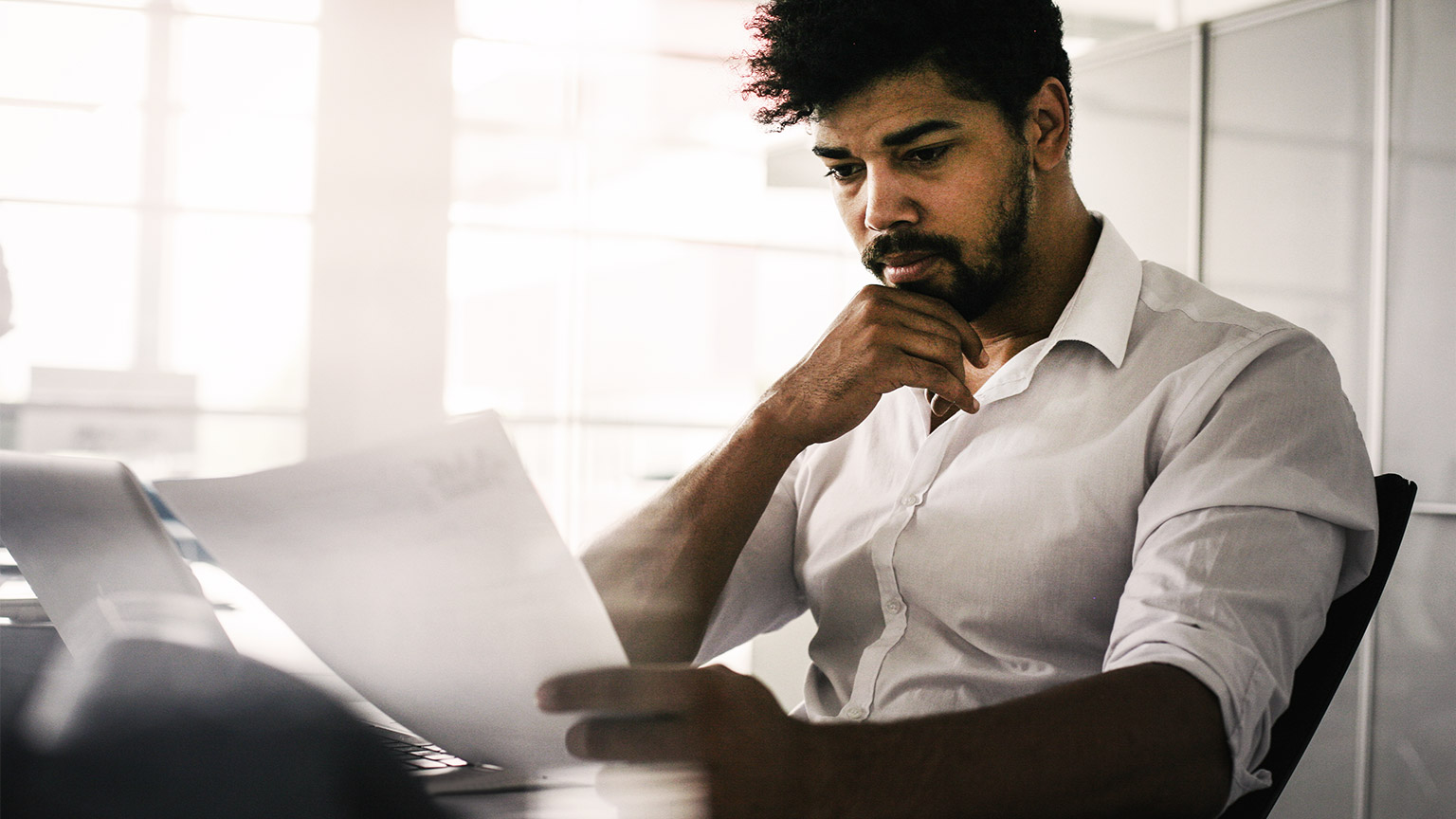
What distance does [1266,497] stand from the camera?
63cm

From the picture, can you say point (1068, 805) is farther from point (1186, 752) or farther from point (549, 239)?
point (549, 239)

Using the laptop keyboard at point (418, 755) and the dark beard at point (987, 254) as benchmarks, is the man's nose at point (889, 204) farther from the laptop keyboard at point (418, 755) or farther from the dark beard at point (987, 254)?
the laptop keyboard at point (418, 755)

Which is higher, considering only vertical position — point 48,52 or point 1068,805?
point 48,52

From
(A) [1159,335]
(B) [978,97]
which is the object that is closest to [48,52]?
(B) [978,97]

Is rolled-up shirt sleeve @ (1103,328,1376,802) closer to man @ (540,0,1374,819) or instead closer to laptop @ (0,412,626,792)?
man @ (540,0,1374,819)

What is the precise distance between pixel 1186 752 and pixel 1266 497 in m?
0.17

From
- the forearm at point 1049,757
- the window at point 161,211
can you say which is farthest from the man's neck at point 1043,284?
the window at point 161,211

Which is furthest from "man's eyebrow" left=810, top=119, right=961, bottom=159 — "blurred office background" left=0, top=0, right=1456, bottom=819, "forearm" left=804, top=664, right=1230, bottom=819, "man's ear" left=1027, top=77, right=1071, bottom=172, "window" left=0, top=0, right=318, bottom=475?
"window" left=0, top=0, right=318, bottom=475

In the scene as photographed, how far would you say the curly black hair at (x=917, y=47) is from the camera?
2.93 feet

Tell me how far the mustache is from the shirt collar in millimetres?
105

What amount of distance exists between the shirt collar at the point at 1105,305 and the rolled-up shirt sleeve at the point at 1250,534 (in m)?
0.10

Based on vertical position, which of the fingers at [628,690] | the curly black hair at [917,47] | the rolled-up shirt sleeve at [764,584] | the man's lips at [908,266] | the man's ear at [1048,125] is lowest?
the rolled-up shirt sleeve at [764,584]

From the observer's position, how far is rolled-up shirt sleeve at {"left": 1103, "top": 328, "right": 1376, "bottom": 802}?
581mm

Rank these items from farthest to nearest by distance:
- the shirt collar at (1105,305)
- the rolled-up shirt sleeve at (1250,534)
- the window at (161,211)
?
the window at (161,211) → the shirt collar at (1105,305) → the rolled-up shirt sleeve at (1250,534)
